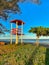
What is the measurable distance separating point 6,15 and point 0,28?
11.3ft

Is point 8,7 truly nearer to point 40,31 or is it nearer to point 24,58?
point 40,31

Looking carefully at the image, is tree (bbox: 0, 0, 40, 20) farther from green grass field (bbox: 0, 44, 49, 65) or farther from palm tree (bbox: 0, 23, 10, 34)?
green grass field (bbox: 0, 44, 49, 65)

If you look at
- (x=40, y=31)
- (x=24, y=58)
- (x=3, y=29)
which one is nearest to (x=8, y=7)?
(x=3, y=29)

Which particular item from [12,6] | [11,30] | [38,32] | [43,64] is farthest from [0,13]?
[43,64]

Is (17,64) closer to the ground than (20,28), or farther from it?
closer to the ground

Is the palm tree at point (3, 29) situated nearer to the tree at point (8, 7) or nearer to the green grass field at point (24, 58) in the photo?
the tree at point (8, 7)

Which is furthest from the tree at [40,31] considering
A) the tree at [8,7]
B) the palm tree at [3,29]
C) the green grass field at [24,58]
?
the green grass field at [24,58]

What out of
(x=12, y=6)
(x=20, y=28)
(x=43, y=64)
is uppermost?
(x=12, y=6)

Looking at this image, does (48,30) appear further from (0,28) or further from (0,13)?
(0,13)

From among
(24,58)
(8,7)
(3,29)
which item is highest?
(8,7)

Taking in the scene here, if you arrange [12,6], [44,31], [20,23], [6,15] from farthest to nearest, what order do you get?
1. [44,31]
2. [20,23]
3. [6,15]
4. [12,6]

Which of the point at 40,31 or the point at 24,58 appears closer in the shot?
the point at 24,58

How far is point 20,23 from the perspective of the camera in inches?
1389

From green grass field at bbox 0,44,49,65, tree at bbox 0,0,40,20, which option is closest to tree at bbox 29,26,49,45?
tree at bbox 0,0,40,20
